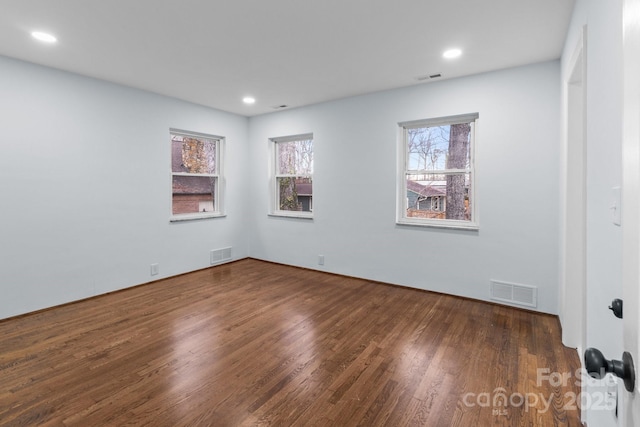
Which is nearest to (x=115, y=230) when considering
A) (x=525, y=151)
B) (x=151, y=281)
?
(x=151, y=281)

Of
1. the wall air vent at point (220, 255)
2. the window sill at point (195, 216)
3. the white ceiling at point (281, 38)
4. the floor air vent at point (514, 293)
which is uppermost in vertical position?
the white ceiling at point (281, 38)

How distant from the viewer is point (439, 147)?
4.07m

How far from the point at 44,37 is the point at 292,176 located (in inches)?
137

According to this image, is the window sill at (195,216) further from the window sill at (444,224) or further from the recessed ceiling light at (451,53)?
the recessed ceiling light at (451,53)

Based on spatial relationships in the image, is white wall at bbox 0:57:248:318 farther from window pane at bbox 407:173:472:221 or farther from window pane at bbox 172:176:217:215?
window pane at bbox 407:173:472:221

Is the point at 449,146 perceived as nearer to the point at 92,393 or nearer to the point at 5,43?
the point at 92,393

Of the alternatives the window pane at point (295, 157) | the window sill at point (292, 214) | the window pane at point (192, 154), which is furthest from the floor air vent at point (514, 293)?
the window pane at point (192, 154)

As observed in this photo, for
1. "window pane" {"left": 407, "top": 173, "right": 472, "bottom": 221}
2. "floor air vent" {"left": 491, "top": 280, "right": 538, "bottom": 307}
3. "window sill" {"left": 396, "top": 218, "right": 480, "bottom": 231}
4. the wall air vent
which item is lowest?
"floor air vent" {"left": 491, "top": 280, "right": 538, "bottom": 307}

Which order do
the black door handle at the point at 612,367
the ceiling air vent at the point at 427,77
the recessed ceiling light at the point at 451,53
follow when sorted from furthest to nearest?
the ceiling air vent at the point at 427,77, the recessed ceiling light at the point at 451,53, the black door handle at the point at 612,367

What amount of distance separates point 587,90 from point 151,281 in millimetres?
4930

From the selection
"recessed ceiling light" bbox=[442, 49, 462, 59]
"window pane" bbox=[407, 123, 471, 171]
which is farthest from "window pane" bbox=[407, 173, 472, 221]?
"recessed ceiling light" bbox=[442, 49, 462, 59]

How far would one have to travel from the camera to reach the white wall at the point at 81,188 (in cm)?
328

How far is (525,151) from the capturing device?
3393 mm

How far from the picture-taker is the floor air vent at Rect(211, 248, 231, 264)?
5.37 m
